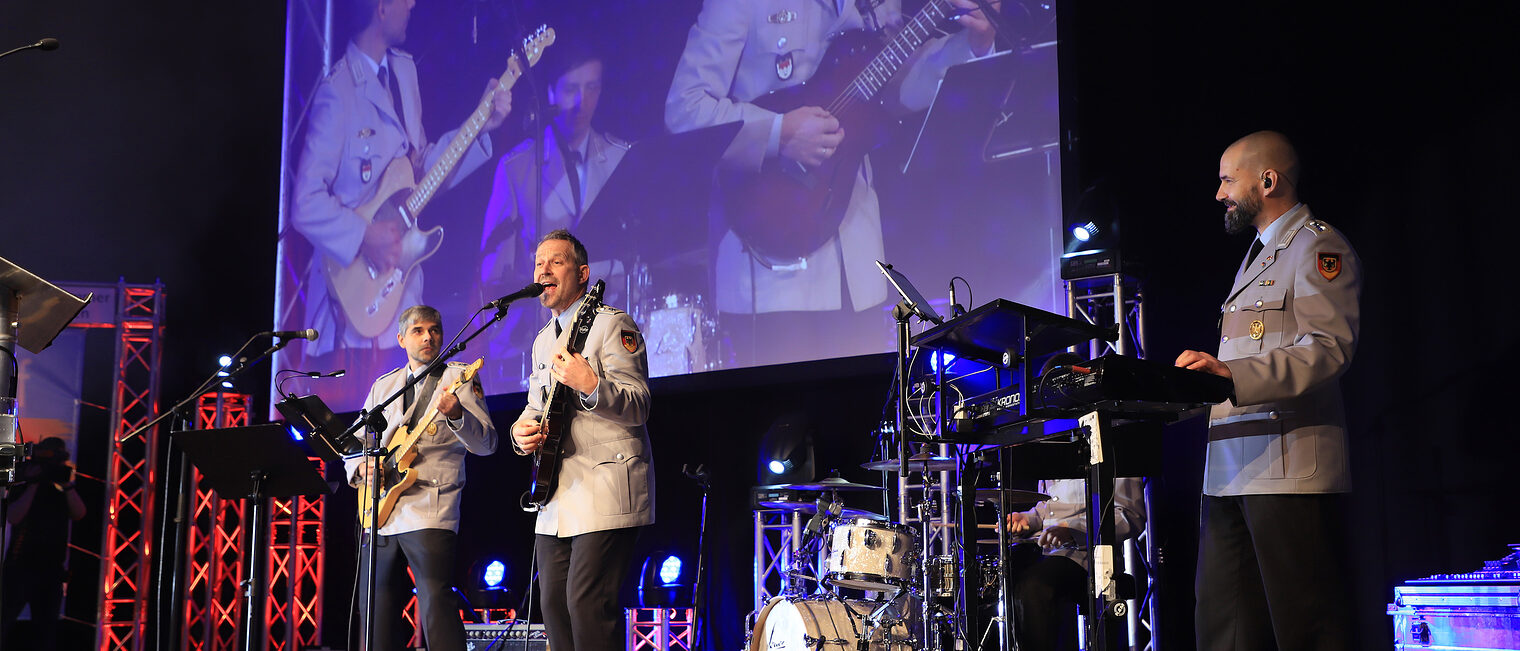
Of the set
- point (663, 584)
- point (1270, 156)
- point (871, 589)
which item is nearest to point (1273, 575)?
point (1270, 156)

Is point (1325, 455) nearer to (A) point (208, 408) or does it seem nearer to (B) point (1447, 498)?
(B) point (1447, 498)

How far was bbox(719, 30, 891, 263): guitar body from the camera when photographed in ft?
20.9

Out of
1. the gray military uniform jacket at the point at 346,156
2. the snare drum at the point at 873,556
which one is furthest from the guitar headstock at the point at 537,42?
the snare drum at the point at 873,556

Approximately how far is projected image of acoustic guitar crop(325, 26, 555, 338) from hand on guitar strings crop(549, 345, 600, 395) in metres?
4.76

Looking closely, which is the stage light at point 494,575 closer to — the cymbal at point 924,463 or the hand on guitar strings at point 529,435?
the cymbal at point 924,463

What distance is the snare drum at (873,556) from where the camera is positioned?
4.69 metres

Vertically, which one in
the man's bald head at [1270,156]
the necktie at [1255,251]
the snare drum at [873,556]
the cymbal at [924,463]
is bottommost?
the snare drum at [873,556]

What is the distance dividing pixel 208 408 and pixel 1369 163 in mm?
7616

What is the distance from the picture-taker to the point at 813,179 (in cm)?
647

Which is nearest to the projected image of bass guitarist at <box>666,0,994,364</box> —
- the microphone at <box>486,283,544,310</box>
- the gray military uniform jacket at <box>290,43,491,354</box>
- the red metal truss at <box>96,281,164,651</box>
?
the gray military uniform jacket at <box>290,43,491,354</box>

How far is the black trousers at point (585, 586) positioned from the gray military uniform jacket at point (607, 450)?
2.1 inches

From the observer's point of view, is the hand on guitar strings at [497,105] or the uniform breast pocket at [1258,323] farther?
the hand on guitar strings at [497,105]

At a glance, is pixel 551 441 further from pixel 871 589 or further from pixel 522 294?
pixel 871 589

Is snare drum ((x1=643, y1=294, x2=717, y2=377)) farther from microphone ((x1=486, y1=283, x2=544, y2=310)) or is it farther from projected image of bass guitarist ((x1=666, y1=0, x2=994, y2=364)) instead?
microphone ((x1=486, y1=283, x2=544, y2=310))
